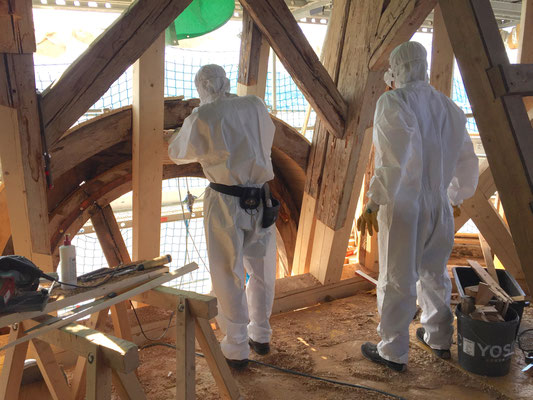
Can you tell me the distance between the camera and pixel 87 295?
5.92 ft

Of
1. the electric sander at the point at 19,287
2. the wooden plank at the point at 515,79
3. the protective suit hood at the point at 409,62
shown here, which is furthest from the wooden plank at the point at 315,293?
the wooden plank at the point at 515,79

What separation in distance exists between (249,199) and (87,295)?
0.98 metres

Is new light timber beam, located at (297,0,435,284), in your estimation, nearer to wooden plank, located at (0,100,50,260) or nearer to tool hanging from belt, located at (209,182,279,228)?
tool hanging from belt, located at (209,182,279,228)

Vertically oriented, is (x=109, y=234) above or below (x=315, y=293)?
above

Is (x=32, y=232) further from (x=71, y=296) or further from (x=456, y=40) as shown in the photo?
(x=456, y=40)

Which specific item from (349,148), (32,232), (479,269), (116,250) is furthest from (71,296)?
(479,269)

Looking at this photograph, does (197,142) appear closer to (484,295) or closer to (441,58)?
(484,295)

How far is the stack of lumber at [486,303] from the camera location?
2441mm

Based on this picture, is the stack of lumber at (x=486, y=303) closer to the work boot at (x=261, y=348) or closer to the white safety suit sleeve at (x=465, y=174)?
the white safety suit sleeve at (x=465, y=174)

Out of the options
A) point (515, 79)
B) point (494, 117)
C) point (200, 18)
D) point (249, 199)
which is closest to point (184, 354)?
point (249, 199)

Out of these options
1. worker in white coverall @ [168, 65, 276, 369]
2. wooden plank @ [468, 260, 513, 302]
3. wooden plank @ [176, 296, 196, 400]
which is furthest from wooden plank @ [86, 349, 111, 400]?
wooden plank @ [468, 260, 513, 302]

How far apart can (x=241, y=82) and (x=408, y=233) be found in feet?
4.87

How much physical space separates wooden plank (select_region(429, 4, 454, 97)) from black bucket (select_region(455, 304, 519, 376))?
1.60 m

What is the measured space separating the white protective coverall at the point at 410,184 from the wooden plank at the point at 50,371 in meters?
1.56
